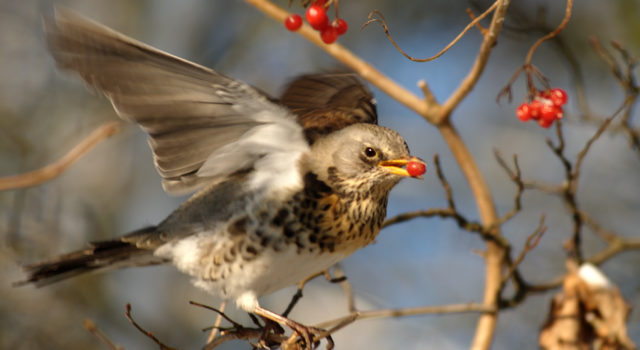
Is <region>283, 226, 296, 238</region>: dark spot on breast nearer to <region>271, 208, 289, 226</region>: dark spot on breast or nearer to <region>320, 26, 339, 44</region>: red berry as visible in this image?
<region>271, 208, 289, 226</region>: dark spot on breast

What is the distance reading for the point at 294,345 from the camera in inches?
88.7

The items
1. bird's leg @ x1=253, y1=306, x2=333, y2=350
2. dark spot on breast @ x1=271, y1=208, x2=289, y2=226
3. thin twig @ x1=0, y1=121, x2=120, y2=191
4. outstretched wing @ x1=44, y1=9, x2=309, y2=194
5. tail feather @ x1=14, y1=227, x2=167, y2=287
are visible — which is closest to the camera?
outstretched wing @ x1=44, y1=9, x2=309, y2=194

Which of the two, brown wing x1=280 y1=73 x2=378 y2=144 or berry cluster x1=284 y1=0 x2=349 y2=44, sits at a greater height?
berry cluster x1=284 y1=0 x2=349 y2=44

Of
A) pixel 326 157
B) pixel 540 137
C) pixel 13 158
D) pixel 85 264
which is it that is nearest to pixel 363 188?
pixel 326 157

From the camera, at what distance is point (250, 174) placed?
8.54 feet

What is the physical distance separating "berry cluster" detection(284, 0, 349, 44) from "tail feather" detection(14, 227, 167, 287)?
1042mm

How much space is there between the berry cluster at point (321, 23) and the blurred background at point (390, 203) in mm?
2662

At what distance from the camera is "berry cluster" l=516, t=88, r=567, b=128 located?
8.22 ft

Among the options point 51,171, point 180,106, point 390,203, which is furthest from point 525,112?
point 390,203

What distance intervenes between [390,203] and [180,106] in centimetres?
393

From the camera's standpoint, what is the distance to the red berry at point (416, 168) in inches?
93.6

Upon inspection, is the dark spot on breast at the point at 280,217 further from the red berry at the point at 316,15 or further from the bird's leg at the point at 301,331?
the red berry at the point at 316,15

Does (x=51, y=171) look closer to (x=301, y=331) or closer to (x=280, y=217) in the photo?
(x=280, y=217)

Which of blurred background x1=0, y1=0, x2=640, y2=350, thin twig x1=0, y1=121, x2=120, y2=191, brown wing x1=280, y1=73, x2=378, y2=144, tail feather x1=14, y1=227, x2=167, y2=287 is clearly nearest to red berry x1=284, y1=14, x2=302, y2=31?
brown wing x1=280, y1=73, x2=378, y2=144
